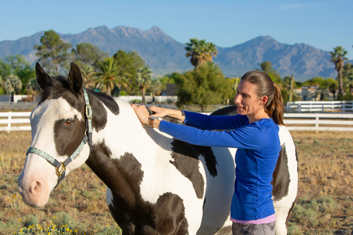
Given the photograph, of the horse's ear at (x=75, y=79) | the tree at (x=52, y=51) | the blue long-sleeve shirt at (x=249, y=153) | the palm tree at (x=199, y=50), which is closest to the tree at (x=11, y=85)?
the tree at (x=52, y=51)

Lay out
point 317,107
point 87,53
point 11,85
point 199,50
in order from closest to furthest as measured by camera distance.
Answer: point 317,107
point 199,50
point 11,85
point 87,53

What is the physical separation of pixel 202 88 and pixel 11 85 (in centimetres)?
4363

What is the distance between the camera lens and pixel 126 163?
223 cm

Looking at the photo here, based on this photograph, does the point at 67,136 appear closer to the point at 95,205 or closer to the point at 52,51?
the point at 95,205

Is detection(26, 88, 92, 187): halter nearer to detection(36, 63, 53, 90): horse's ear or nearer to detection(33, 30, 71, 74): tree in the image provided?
detection(36, 63, 53, 90): horse's ear

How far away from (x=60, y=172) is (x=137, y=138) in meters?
0.65

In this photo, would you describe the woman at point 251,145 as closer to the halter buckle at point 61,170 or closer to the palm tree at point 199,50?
the halter buckle at point 61,170

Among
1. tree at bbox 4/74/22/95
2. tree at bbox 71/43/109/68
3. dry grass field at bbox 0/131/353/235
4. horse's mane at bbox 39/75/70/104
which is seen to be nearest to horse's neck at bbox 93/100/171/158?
horse's mane at bbox 39/75/70/104

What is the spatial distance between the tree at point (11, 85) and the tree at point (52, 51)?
15688 mm

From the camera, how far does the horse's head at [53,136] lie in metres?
1.77

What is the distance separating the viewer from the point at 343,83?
5616cm

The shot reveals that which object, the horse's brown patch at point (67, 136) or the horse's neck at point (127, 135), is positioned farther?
the horse's neck at point (127, 135)

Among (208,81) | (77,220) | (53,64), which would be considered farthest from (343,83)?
(53,64)

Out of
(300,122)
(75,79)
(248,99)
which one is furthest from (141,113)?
(300,122)
